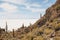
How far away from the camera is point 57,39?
7212cm

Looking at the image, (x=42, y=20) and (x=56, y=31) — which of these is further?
(x=42, y=20)

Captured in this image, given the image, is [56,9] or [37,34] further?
[56,9]

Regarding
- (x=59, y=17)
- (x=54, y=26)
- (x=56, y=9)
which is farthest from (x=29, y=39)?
(x=56, y=9)

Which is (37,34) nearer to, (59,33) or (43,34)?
(43,34)

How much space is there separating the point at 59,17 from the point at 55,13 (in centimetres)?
679

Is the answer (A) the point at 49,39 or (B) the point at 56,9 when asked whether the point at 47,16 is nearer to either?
(B) the point at 56,9

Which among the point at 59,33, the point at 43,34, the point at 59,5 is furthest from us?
the point at 59,5

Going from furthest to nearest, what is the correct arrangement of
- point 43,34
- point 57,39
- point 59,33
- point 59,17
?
point 59,17 → point 43,34 → point 59,33 → point 57,39

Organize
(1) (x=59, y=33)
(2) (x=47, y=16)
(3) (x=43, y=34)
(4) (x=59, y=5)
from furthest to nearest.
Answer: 1. (2) (x=47, y=16)
2. (4) (x=59, y=5)
3. (3) (x=43, y=34)
4. (1) (x=59, y=33)

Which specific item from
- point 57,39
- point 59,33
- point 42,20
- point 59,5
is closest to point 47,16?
point 42,20

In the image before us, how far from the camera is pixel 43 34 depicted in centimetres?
8612

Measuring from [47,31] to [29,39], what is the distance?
1070 centimetres

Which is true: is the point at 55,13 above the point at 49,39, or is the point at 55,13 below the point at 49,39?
above

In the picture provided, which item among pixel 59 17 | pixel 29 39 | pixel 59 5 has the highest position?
pixel 59 5
